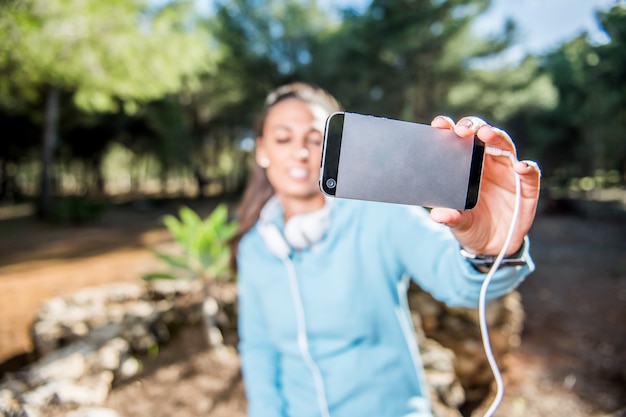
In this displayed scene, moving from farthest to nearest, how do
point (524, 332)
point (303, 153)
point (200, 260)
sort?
1. point (524, 332)
2. point (200, 260)
3. point (303, 153)

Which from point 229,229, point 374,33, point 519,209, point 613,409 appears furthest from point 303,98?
point 374,33

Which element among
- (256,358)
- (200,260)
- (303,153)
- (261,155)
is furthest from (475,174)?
(200,260)

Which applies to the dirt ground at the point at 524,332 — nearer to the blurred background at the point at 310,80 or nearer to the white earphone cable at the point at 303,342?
the blurred background at the point at 310,80

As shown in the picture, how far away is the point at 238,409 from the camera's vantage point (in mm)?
2385

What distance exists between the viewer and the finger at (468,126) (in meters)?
0.75

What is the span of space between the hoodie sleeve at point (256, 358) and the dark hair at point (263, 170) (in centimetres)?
26

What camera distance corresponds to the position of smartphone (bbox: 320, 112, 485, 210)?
0.79 metres

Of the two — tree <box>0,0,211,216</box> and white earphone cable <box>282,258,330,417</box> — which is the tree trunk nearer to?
tree <box>0,0,211,216</box>

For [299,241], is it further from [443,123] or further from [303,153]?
[443,123]

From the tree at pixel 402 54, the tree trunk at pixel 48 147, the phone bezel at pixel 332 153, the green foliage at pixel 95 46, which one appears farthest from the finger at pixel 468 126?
the tree trunk at pixel 48 147

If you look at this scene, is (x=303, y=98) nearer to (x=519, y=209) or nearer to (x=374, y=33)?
(x=519, y=209)

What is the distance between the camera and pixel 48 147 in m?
12.5

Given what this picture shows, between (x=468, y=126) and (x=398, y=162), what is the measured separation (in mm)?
149

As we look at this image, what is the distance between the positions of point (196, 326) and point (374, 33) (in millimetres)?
10853
